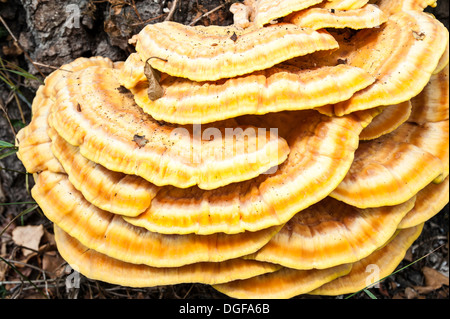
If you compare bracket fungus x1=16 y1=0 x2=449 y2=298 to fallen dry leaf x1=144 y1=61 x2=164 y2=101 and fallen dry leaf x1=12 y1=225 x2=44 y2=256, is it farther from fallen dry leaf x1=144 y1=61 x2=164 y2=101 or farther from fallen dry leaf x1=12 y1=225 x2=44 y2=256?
fallen dry leaf x1=12 y1=225 x2=44 y2=256

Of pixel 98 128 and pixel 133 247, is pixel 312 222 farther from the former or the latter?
pixel 98 128

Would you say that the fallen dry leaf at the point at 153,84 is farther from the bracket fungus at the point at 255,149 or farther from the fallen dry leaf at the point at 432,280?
the fallen dry leaf at the point at 432,280

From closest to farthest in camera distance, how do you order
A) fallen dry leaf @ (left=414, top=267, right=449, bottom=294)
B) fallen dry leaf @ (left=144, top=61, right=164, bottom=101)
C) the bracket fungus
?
the bracket fungus, fallen dry leaf @ (left=144, top=61, right=164, bottom=101), fallen dry leaf @ (left=414, top=267, right=449, bottom=294)

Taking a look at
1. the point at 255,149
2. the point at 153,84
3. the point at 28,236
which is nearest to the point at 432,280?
the point at 255,149

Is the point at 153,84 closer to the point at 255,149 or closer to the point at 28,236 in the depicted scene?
the point at 255,149

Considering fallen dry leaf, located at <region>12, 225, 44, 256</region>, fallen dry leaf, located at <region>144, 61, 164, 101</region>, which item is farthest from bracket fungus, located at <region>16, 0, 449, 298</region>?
fallen dry leaf, located at <region>12, 225, 44, 256</region>

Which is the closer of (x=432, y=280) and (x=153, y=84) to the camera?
(x=153, y=84)

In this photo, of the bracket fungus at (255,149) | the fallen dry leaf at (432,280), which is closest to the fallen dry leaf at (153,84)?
the bracket fungus at (255,149)
